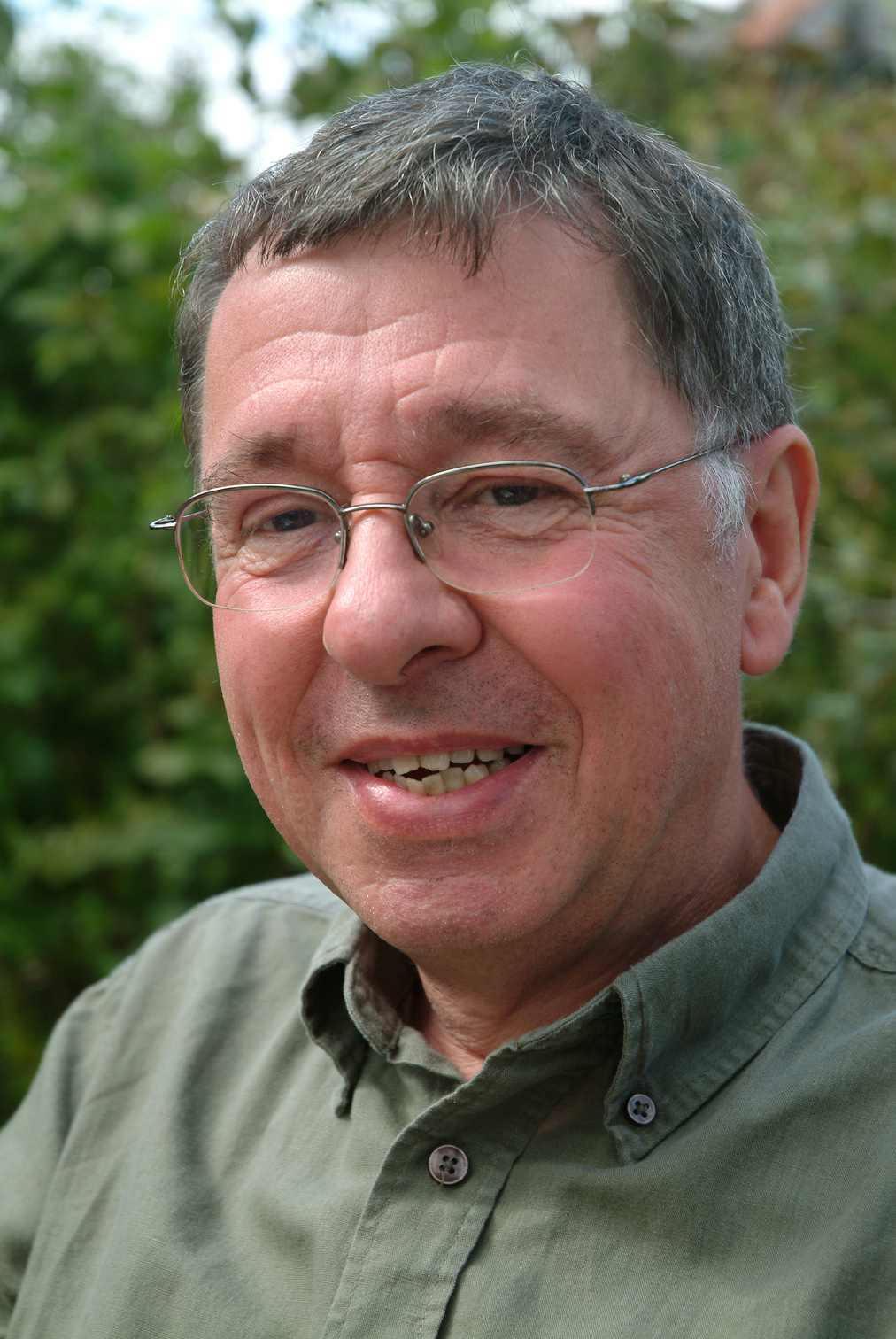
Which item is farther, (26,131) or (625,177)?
(26,131)

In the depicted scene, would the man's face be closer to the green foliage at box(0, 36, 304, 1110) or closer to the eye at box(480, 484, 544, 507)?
the eye at box(480, 484, 544, 507)

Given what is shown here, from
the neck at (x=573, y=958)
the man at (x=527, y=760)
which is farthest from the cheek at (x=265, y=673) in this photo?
the neck at (x=573, y=958)

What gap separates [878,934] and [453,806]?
2.18 feet

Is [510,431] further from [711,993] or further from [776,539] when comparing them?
[711,993]

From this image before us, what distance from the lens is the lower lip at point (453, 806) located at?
1577 millimetres

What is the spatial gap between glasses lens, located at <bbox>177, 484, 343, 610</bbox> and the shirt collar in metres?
0.63

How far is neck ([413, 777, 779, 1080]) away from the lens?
1.65 m

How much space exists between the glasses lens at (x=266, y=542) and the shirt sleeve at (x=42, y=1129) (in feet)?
2.98

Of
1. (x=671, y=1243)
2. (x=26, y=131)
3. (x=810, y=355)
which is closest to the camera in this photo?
(x=671, y=1243)

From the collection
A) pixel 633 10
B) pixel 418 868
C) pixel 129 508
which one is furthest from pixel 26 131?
pixel 418 868

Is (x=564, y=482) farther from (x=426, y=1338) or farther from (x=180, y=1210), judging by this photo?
(x=180, y=1210)

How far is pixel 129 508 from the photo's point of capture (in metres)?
3.78

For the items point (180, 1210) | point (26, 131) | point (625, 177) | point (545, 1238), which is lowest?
point (180, 1210)

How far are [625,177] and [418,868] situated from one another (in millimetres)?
1030
